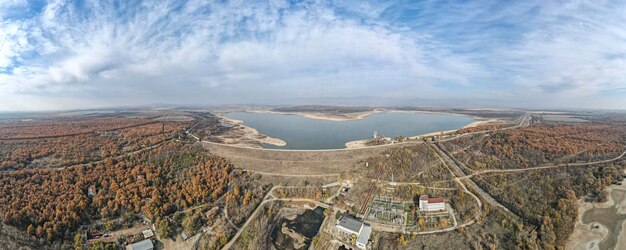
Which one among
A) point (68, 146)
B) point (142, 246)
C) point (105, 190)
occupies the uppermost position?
point (68, 146)

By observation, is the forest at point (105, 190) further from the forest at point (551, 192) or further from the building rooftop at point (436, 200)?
the forest at point (551, 192)

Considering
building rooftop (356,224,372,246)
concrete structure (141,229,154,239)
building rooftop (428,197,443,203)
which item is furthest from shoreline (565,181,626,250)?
concrete structure (141,229,154,239)

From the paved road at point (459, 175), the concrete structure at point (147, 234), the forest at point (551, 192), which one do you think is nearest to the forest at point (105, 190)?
the concrete structure at point (147, 234)

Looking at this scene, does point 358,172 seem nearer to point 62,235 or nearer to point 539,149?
point 539,149

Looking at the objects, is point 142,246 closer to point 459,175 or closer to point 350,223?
point 350,223

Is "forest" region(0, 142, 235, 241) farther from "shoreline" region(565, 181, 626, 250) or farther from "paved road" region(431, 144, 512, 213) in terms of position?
"shoreline" region(565, 181, 626, 250)

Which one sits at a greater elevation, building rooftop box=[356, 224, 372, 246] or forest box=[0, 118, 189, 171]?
forest box=[0, 118, 189, 171]

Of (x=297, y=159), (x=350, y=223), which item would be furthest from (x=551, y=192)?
(x=297, y=159)
